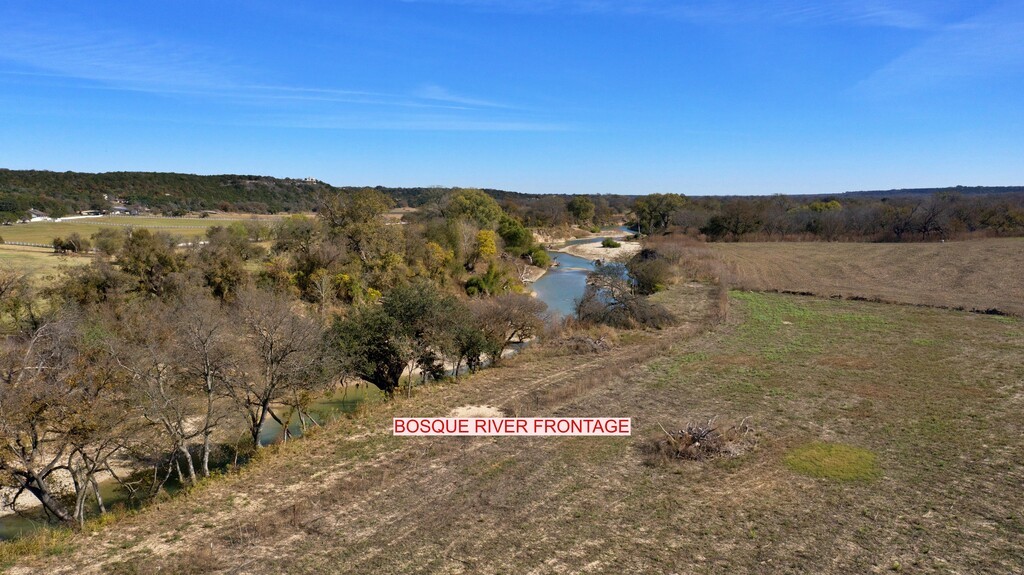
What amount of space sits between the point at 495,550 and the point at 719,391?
13.6 m

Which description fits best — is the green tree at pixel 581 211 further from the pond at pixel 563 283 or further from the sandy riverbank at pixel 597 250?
the pond at pixel 563 283

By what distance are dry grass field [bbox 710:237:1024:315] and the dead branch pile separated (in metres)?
30.7

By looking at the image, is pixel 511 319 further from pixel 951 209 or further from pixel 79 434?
pixel 951 209

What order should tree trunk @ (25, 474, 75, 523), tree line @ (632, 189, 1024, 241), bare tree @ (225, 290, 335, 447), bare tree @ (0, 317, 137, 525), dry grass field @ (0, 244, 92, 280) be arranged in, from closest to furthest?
bare tree @ (0, 317, 137, 525)
tree trunk @ (25, 474, 75, 523)
bare tree @ (225, 290, 335, 447)
dry grass field @ (0, 244, 92, 280)
tree line @ (632, 189, 1024, 241)

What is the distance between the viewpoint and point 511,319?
89.8 feet

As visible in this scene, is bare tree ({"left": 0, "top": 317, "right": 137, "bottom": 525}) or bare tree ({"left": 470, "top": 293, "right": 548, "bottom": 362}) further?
bare tree ({"left": 470, "top": 293, "right": 548, "bottom": 362})

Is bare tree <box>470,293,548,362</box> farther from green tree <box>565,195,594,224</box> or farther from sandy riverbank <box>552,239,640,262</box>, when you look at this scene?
green tree <box>565,195,594,224</box>

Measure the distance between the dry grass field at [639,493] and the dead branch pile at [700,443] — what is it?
338 mm

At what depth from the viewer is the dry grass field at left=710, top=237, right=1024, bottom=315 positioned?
4012 cm

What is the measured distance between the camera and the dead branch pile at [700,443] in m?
15.4

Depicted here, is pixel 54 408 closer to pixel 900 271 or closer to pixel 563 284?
pixel 563 284

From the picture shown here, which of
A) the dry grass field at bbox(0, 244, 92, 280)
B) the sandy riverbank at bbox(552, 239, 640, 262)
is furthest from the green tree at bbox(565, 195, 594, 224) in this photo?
the dry grass field at bbox(0, 244, 92, 280)

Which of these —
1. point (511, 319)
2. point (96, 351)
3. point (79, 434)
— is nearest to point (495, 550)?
point (79, 434)

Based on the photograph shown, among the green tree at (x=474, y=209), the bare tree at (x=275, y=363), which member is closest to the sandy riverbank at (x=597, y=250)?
the green tree at (x=474, y=209)
